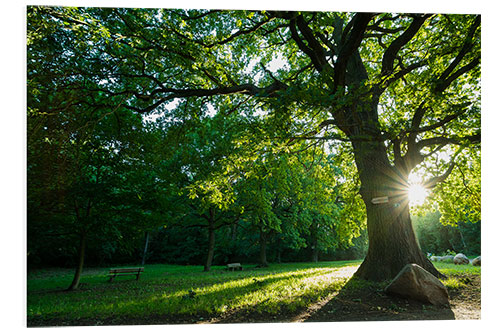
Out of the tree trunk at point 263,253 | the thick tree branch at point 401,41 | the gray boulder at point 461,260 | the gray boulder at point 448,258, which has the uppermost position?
the thick tree branch at point 401,41

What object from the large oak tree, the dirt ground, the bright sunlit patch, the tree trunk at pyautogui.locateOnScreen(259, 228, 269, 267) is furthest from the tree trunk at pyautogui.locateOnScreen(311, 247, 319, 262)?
the dirt ground

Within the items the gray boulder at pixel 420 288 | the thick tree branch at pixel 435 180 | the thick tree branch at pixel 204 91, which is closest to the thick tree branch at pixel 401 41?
the thick tree branch at pixel 204 91

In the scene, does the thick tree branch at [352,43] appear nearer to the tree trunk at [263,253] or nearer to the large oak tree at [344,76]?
the large oak tree at [344,76]

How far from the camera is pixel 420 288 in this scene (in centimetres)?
370

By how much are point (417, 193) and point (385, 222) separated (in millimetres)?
1999

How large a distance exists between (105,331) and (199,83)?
193 inches

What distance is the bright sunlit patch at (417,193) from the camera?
568 cm

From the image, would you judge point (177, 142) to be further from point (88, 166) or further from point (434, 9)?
point (434, 9)

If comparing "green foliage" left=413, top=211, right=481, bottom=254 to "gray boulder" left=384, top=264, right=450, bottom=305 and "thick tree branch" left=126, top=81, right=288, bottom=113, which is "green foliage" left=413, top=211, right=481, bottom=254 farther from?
"thick tree branch" left=126, top=81, right=288, bottom=113

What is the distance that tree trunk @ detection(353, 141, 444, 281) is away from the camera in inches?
184

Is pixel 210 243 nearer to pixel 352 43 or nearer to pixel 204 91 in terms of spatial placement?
pixel 204 91

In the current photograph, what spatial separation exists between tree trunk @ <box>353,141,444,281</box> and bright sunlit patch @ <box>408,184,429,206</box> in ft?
1.87

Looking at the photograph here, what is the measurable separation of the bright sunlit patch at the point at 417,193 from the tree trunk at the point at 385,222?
1.87 feet
